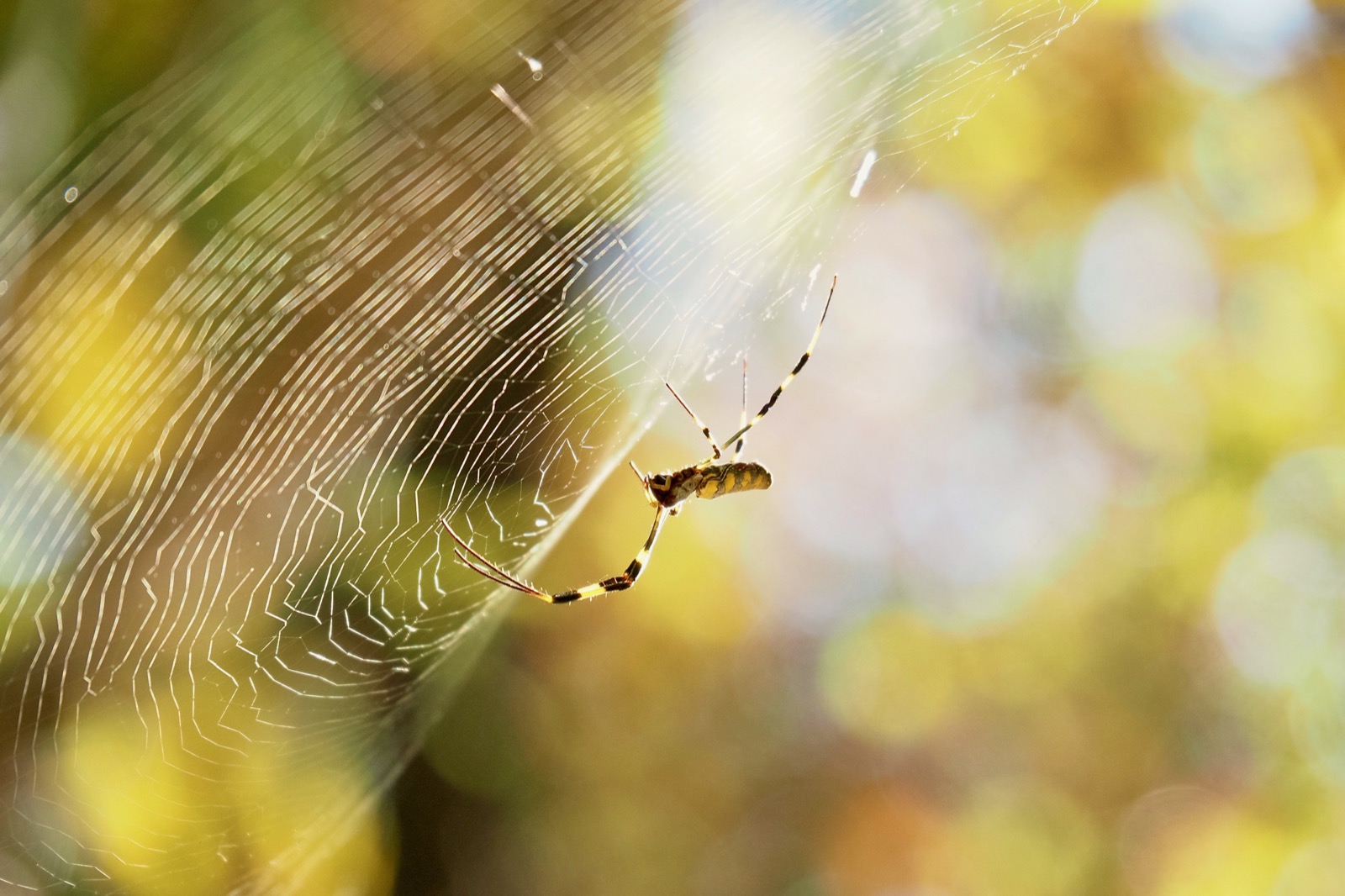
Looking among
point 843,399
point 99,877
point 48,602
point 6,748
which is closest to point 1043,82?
point 843,399

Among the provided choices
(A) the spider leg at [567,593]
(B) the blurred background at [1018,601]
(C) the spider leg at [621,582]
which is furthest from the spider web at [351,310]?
(B) the blurred background at [1018,601]

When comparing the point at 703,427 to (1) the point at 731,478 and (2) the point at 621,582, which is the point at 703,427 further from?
(2) the point at 621,582

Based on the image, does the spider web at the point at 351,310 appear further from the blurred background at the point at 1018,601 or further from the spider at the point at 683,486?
the blurred background at the point at 1018,601

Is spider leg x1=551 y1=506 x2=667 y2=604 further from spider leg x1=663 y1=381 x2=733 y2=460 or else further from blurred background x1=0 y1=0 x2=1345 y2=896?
blurred background x1=0 y1=0 x2=1345 y2=896

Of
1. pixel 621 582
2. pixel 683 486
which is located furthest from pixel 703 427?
pixel 621 582

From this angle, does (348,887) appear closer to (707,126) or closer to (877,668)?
(877,668)

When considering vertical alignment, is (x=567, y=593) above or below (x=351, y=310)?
below

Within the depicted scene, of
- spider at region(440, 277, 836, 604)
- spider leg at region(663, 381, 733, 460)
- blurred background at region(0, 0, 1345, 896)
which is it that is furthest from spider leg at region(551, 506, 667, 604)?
blurred background at region(0, 0, 1345, 896)
